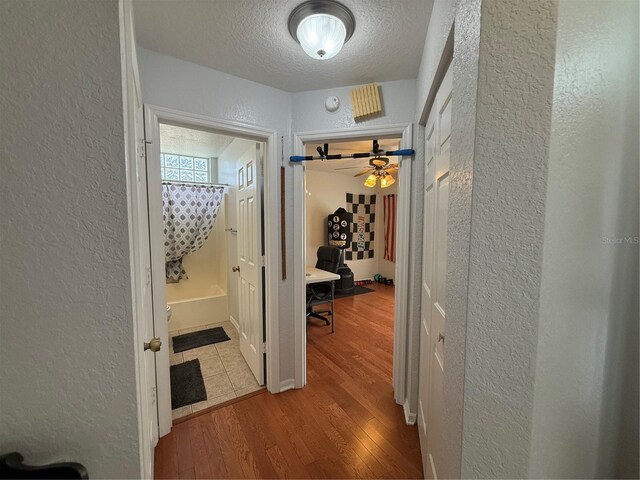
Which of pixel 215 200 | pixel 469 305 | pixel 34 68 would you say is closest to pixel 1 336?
pixel 34 68

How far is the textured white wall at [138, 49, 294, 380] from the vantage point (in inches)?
56.9

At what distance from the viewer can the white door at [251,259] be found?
1.98 meters

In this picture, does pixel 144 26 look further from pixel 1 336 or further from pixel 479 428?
pixel 479 428

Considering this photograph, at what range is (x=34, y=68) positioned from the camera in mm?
551

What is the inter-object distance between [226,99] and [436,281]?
5.51ft

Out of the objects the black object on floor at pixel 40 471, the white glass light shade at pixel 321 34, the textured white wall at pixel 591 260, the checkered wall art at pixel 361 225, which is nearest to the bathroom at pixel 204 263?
the white glass light shade at pixel 321 34

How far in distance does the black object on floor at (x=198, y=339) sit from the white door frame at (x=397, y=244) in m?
1.30

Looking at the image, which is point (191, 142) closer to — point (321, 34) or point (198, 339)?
point (198, 339)

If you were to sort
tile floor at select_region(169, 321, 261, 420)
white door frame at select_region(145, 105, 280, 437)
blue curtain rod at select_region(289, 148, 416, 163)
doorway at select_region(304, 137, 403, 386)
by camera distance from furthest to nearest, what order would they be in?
doorway at select_region(304, 137, 403, 386) → tile floor at select_region(169, 321, 261, 420) → blue curtain rod at select_region(289, 148, 416, 163) → white door frame at select_region(145, 105, 280, 437)

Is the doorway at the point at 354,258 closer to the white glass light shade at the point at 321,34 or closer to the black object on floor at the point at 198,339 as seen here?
the white glass light shade at the point at 321,34

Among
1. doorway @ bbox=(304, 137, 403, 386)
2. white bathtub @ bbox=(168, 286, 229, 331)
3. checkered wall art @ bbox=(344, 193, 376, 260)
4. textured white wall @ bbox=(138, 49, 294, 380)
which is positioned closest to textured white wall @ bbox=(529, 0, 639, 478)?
doorway @ bbox=(304, 137, 403, 386)

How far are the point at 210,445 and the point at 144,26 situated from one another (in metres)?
2.32

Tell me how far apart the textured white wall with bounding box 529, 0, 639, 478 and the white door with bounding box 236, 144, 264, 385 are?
5.59 feet

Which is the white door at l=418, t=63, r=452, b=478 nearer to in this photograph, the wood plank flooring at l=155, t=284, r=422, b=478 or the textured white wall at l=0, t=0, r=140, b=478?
the wood plank flooring at l=155, t=284, r=422, b=478
